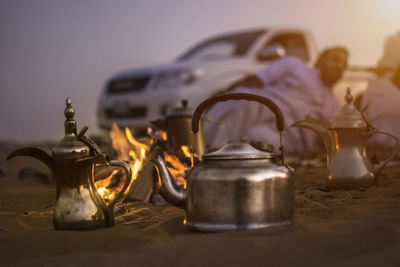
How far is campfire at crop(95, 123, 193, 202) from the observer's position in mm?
3252

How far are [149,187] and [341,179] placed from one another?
1346 mm

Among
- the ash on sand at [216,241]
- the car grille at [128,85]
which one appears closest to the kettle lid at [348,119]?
the ash on sand at [216,241]

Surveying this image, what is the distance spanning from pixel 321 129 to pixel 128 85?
5.71m

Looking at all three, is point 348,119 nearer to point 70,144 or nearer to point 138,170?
point 138,170

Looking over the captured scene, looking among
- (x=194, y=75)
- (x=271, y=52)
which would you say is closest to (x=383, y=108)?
(x=271, y=52)

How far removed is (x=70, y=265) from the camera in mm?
1793

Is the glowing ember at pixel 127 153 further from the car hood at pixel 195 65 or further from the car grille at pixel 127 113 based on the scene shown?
the car grille at pixel 127 113

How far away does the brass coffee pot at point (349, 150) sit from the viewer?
10.8 feet

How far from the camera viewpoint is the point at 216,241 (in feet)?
6.25

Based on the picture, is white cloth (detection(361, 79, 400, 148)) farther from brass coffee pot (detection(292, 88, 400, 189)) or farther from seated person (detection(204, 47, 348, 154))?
brass coffee pot (detection(292, 88, 400, 189))

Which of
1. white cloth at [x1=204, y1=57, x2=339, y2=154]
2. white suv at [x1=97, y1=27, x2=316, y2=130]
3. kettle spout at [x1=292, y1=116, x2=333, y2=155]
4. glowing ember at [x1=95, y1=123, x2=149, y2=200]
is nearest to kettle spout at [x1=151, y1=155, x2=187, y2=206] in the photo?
glowing ember at [x1=95, y1=123, x2=149, y2=200]

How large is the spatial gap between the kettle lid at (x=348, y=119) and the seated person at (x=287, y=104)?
272 centimetres

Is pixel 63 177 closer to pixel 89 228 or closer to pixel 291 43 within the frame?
pixel 89 228

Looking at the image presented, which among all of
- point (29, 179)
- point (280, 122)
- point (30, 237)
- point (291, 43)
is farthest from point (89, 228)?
point (291, 43)
